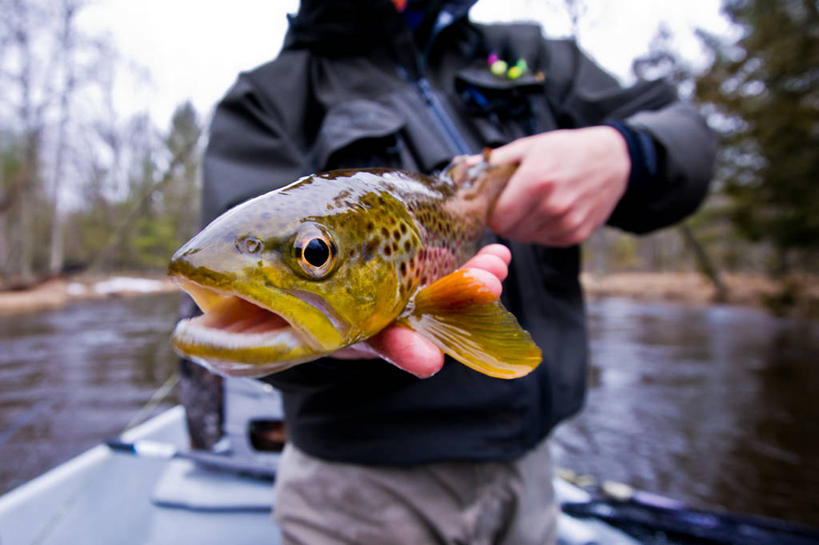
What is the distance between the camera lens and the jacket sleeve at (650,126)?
1.62 metres

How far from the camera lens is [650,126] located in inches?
62.6

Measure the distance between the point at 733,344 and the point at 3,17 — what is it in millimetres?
27584

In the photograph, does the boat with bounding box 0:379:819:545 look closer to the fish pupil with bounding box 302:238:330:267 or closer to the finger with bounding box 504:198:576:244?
the finger with bounding box 504:198:576:244

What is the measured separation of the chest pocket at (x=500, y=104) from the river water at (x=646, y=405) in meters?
4.42

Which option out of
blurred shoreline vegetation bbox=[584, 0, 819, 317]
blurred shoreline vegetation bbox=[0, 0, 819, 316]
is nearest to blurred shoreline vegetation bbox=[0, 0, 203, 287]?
blurred shoreline vegetation bbox=[0, 0, 819, 316]

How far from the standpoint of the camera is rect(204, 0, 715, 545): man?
1.38 meters

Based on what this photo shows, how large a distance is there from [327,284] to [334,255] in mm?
55

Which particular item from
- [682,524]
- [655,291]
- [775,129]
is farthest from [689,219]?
[682,524]

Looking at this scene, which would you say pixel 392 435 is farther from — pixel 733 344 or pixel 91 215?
pixel 91 215

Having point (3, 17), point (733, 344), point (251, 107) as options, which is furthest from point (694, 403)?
point (3, 17)

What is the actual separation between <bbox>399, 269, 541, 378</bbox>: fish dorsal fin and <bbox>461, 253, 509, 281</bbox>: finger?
0.05 metres

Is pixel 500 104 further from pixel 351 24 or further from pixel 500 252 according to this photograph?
pixel 500 252

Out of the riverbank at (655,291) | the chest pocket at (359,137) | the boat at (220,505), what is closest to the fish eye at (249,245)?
the chest pocket at (359,137)

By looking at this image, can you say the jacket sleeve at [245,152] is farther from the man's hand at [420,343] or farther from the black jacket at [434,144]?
the man's hand at [420,343]
